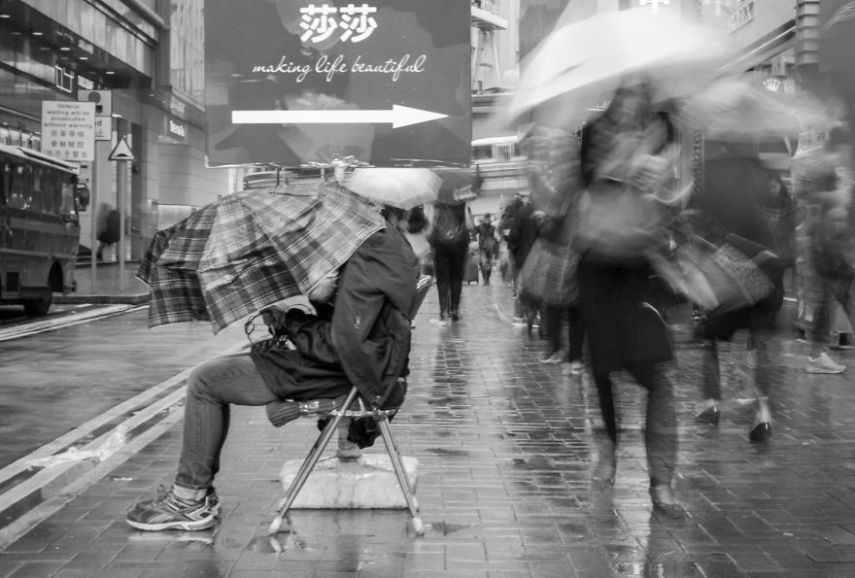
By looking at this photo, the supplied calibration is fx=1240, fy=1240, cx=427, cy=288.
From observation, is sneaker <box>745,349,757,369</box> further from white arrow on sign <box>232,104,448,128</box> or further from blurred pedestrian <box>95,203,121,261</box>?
blurred pedestrian <box>95,203,121,261</box>

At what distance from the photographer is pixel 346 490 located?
5672mm

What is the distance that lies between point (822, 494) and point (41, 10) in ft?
79.7

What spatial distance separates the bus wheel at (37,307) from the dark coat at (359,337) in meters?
13.8

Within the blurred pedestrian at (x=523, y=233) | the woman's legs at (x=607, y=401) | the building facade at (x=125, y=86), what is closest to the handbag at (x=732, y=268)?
the woman's legs at (x=607, y=401)

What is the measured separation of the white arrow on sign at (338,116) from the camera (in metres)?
7.73

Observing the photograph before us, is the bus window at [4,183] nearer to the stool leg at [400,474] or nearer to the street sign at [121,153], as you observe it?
the street sign at [121,153]

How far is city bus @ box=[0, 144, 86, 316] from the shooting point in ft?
57.0

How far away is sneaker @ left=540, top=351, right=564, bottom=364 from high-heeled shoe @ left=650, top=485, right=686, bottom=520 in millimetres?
6028

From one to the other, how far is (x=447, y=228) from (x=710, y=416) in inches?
317

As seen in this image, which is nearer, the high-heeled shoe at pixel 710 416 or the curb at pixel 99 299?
the high-heeled shoe at pixel 710 416

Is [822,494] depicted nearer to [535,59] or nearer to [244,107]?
[535,59]

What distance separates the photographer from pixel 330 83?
25.4 ft

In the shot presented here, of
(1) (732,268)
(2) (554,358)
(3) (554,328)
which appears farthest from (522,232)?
(1) (732,268)

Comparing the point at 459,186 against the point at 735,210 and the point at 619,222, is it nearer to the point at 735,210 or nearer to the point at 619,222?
the point at 735,210
